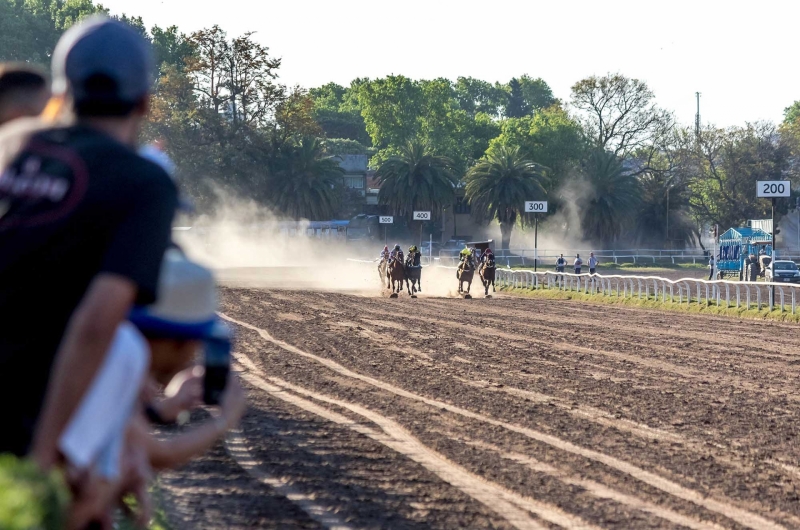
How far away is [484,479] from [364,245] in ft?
258

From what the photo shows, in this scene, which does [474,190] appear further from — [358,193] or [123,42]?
[123,42]

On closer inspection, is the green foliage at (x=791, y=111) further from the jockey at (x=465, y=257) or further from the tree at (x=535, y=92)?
the jockey at (x=465, y=257)

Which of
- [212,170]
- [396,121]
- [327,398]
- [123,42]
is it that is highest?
[396,121]

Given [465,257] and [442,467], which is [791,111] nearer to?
[465,257]

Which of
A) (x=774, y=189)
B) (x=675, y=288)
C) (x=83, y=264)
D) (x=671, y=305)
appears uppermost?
(x=774, y=189)

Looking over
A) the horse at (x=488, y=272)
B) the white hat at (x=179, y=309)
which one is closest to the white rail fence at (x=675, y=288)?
the horse at (x=488, y=272)

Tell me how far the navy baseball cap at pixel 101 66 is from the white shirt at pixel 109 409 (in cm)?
53

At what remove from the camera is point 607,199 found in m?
81.9

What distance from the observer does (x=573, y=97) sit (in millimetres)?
100000

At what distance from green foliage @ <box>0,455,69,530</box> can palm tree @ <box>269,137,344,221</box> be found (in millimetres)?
81274

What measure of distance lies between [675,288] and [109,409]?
3260cm

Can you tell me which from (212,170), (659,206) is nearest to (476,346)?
(212,170)

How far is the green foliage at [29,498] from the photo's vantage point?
1.75m

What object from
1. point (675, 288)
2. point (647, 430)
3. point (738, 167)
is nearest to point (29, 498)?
point (647, 430)
